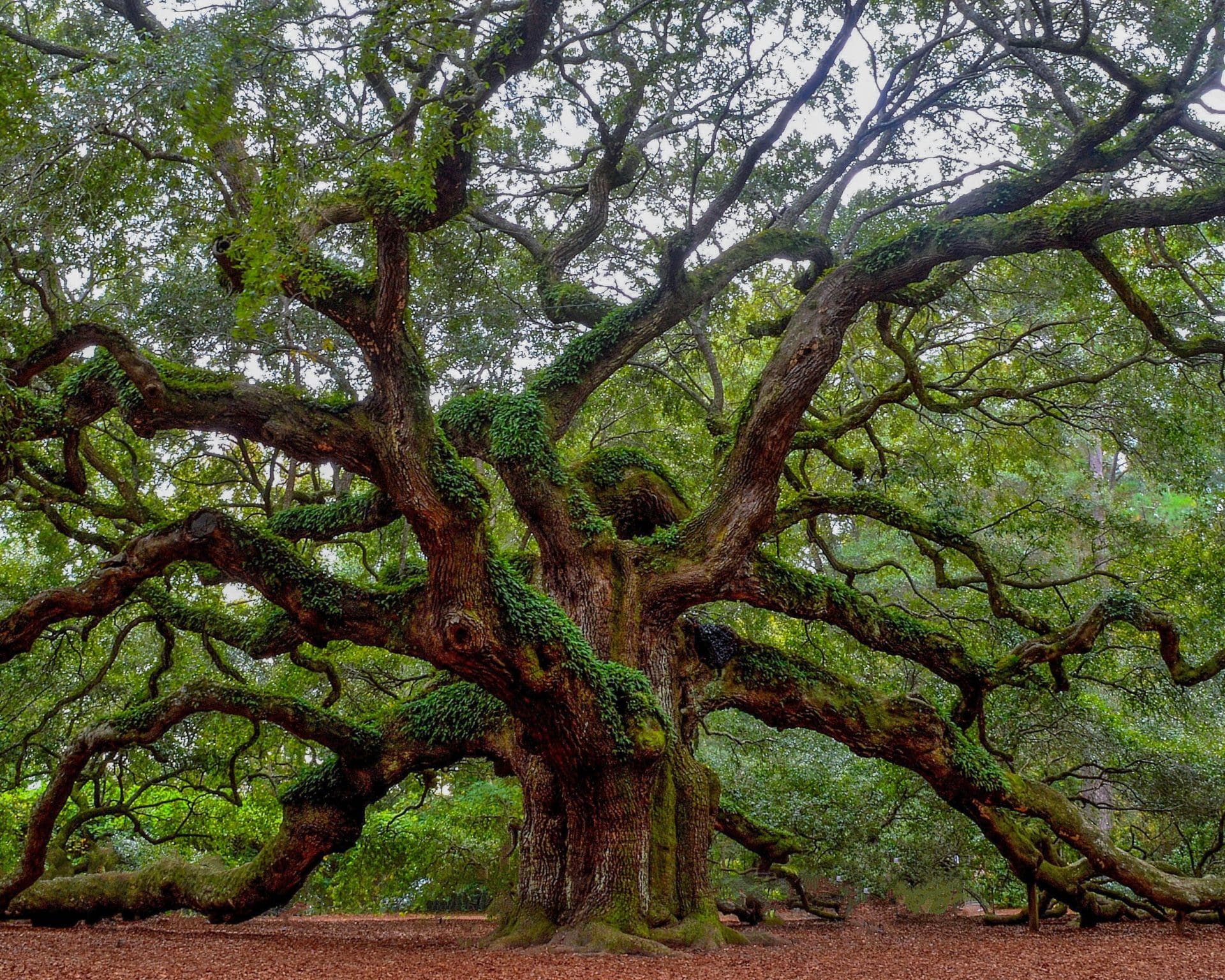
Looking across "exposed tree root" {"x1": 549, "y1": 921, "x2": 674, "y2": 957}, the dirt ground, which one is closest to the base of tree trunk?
"exposed tree root" {"x1": 549, "y1": 921, "x2": 674, "y2": 957}

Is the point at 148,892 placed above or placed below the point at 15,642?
below

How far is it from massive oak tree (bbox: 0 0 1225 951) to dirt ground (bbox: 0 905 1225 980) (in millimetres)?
502

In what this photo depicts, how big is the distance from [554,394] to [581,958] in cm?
414

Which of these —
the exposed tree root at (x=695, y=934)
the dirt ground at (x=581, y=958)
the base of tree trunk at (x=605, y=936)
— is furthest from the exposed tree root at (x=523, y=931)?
the exposed tree root at (x=695, y=934)

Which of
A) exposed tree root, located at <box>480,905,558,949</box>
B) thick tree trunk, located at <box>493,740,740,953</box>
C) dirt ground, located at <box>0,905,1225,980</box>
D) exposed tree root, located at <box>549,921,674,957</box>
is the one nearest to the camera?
dirt ground, located at <box>0,905,1225,980</box>

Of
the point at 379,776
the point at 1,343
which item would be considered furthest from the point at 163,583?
the point at 379,776

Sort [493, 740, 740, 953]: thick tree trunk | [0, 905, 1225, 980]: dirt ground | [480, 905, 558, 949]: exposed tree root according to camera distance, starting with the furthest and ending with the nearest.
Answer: [480, 905, 558, 949]: exposed tree root < [493, 740, 740, 953]: thick tree trunk < [0, 905, 1225, 980]: dirt ground

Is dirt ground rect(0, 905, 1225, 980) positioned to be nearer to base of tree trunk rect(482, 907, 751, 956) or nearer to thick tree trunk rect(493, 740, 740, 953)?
base of tree trunk rect(482, 907, 751, 956)

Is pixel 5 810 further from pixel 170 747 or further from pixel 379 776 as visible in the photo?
pixel 379 776

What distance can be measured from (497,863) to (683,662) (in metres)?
5.79

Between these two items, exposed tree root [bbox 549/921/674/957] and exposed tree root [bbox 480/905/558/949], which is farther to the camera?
exposed tree root [bbox 480/905/558/949]

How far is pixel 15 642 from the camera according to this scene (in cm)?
559

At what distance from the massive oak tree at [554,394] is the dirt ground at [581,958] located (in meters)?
0.50

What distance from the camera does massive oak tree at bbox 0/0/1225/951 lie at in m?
5.37
